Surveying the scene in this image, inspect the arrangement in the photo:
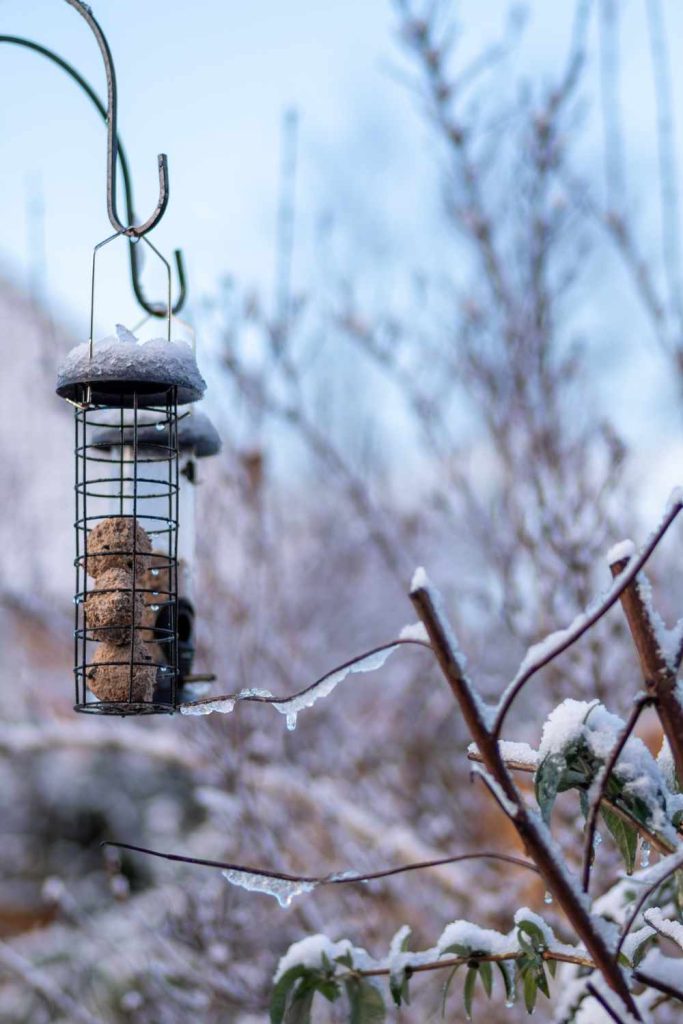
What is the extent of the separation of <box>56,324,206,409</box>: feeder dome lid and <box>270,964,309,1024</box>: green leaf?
1.08m

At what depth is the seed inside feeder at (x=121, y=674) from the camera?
2359 millimetres

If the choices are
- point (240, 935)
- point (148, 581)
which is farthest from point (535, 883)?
point (148, 581)

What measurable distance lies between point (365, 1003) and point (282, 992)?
0.37ft

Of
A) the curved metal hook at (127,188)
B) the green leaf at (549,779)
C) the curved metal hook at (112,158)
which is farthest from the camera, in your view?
the curved metal hook at (127,188)

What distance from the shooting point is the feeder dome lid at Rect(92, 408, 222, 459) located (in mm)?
2854

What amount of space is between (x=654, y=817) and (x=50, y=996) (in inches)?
150

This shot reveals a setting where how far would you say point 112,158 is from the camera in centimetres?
205

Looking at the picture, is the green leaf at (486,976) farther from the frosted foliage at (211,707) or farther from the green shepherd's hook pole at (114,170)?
the green shepherd's hook pole at (114,170)

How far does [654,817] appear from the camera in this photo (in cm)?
139

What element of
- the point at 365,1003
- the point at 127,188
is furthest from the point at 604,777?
the point at 127,188

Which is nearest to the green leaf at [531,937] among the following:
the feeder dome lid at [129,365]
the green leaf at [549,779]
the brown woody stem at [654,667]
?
the green leaf at [549,779]

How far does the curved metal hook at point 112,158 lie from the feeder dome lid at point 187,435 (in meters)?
0.83

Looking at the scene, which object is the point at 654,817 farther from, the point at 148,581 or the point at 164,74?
the point at 164,74

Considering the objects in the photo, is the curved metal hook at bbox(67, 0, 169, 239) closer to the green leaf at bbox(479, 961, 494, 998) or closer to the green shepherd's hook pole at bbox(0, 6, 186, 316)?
the green shepherd's hook pole at bbox(0, 6, 186, 316)
